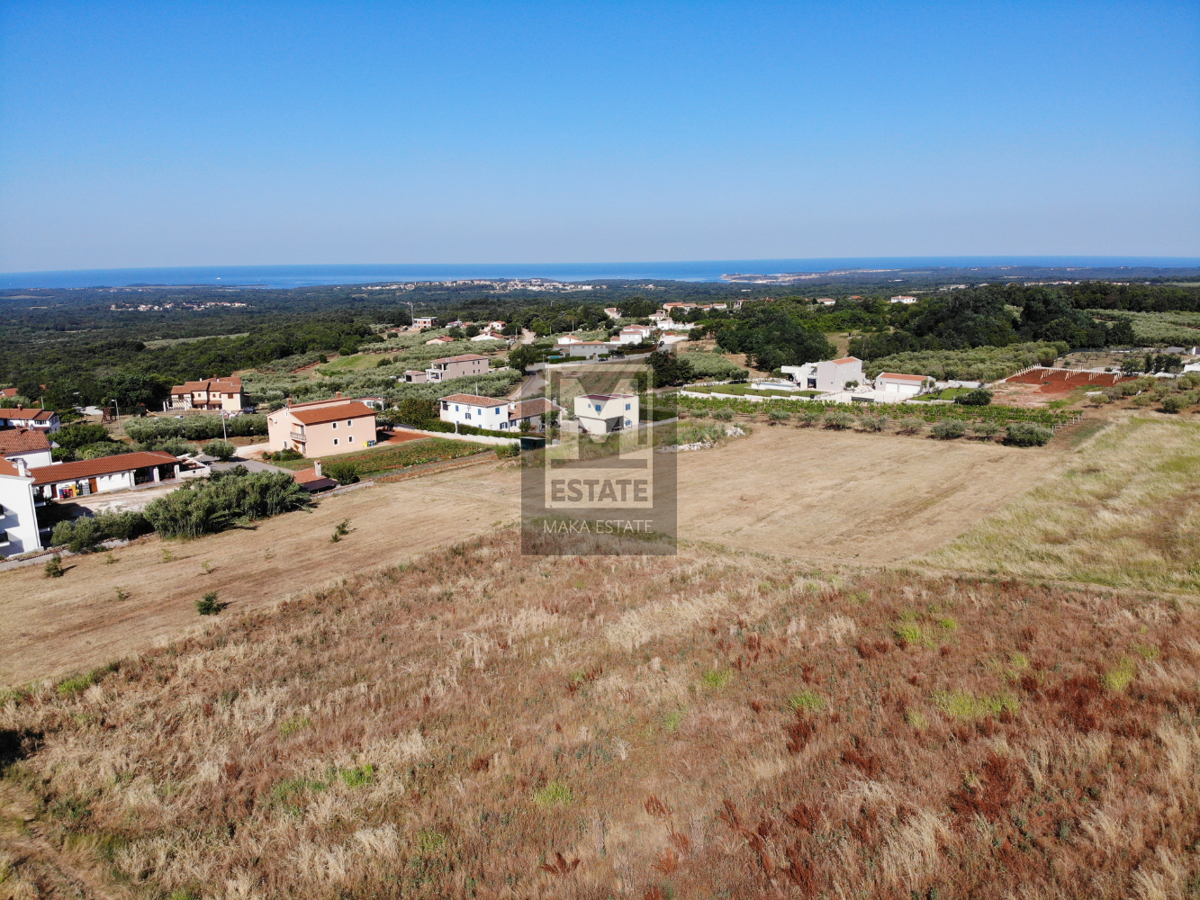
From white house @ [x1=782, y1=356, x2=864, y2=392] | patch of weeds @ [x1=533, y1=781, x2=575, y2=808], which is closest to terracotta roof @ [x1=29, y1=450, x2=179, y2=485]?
patch of weeds @ [x1=533, y1=781, x2=575, y2=808]

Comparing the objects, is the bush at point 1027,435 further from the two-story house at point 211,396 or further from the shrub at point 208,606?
the two-story house at point 211,396

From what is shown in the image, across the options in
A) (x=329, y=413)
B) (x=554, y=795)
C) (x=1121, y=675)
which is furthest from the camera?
(x=329, y=413)

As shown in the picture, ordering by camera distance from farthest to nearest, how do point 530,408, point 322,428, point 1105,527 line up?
1. point 530,408
2. point 322,428
3. point 1105,527

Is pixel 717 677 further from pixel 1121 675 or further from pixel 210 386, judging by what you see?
pixel 210 386

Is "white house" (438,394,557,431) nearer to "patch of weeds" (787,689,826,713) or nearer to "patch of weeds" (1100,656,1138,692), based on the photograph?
"patch of weeds" (787,689,826,713)

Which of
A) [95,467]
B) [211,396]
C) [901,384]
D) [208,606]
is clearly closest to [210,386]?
[211,396]

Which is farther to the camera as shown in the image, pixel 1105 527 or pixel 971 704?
pixel 1105 527

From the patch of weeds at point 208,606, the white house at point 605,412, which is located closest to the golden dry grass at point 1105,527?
the patch of weeds at point 208,606
